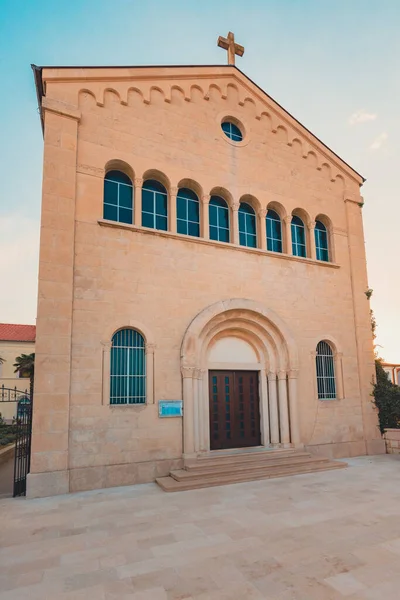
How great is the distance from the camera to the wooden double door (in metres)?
11.6

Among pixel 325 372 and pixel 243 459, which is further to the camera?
pixel 325 372

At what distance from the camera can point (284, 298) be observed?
508 inches

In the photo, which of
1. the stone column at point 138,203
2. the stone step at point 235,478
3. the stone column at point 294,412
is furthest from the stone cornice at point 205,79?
the stone step at point 235,478

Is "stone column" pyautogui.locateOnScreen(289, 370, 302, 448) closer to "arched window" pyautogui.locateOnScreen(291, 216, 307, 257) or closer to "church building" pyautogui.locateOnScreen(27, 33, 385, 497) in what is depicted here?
"church building" pyautogui.locateOnScreen(27, 33, 385, 497)

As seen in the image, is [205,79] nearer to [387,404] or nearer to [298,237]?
[298,237]

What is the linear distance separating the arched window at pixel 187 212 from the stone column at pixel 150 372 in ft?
12.6

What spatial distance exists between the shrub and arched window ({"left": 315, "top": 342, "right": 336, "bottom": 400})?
1.71m

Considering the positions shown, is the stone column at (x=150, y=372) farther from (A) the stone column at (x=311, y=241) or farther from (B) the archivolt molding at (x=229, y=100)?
(B) the archivolt molding at (x=229, y=100)

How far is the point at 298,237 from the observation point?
1423 cm

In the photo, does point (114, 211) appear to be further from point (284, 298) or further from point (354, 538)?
point (354, 538)

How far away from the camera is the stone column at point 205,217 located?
39.7ft

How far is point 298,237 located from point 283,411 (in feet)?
20.2

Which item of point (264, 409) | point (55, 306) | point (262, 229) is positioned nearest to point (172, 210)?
point (262, 229)

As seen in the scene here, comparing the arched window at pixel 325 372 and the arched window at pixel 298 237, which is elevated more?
the arched window at pixel 298 237
